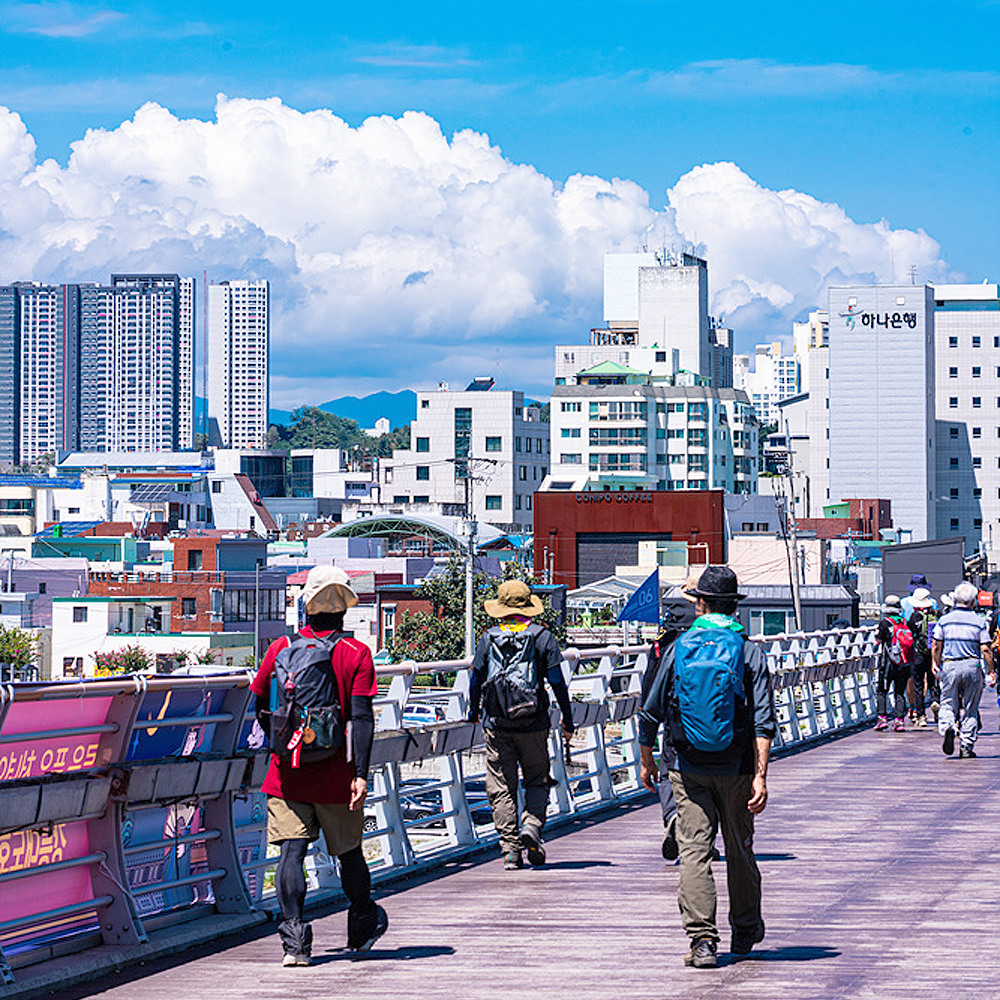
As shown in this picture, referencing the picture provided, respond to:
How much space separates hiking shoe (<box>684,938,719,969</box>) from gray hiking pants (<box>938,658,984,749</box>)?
11109mm

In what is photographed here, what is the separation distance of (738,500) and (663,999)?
390 feet

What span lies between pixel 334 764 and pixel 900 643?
15.0 metres

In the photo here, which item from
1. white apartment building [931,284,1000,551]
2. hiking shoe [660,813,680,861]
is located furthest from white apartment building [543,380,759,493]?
hiking shoe [660,813,680,861]

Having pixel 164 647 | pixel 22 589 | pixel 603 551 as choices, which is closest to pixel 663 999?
pixel 164 647

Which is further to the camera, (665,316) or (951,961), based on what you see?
(665,316)

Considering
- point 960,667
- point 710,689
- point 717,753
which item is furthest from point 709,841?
point 960,667

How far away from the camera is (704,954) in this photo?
8.02 metres

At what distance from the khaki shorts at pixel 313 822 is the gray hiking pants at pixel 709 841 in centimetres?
151

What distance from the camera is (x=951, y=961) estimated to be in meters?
8.20

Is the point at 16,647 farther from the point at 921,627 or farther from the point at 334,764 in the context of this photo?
the point at 334,764

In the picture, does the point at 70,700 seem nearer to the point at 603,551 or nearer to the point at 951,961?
the point at 951,961

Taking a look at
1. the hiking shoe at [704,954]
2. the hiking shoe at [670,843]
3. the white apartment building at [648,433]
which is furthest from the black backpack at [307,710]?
the white apartment building at [648,433]

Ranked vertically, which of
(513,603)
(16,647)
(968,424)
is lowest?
(16,647)

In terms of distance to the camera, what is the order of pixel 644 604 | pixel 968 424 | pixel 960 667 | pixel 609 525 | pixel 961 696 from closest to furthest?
1. pixel 960 667
2. pixel 961 696
3. pixel 644 604
4. pixel 609 525
5. pixel 968 424
